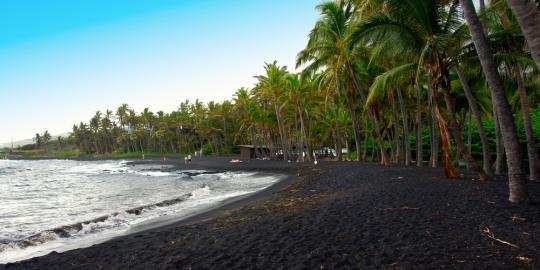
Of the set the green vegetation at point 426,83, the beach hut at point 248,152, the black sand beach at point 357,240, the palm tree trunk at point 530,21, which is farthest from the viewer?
the beach hut at point 248,152

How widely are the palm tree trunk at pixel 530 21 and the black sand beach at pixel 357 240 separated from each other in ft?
9.48

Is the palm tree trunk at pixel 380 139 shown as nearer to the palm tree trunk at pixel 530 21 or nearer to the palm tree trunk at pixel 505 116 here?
the palm tree trunk at pixel 505 116

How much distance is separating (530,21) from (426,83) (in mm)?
21746

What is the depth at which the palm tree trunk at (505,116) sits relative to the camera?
753 centimetres

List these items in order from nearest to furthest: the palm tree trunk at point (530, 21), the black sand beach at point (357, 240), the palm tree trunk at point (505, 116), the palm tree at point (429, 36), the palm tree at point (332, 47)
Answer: the palm tree trunk at point (530, 21) < the black sand beach at point (357, 240) < the palm tree trunk at point (505, 116) < the palm tree at point (429, 36) < the palm tree at point (332, 47)

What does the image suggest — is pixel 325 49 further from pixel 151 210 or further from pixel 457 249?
pixel 457 249

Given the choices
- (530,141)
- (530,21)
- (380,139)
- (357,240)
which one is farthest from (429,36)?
(380,139)

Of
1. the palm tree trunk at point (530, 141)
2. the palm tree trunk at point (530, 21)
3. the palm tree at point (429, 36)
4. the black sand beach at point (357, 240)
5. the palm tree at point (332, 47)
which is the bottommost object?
the black sand beach at point (357, 240)

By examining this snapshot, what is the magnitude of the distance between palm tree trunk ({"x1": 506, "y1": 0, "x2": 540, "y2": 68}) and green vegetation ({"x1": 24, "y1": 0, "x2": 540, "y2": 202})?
0.03 meters

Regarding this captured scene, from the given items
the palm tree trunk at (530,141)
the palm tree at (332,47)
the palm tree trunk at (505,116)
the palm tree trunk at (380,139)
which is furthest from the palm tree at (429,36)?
the palm tree trunk at (380,139)

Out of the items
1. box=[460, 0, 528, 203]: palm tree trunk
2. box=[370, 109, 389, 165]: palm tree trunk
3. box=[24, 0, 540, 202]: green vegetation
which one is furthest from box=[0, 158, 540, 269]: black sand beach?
box=[370, 109, 389, 165]: palm tree trunk

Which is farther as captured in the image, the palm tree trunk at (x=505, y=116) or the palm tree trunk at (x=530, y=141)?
the palm tree trunk at (x=530, y=141)

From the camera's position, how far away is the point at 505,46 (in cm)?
1100

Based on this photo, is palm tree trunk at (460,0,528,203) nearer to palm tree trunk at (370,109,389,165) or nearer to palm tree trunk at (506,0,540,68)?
palm tree trunk at (506,0,540,68)
